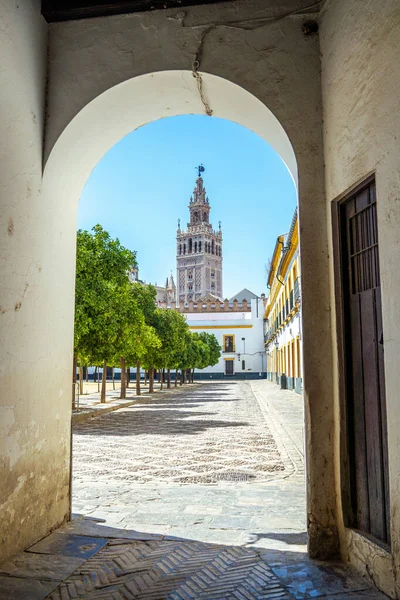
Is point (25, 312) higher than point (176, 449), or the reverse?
point (25, 312)

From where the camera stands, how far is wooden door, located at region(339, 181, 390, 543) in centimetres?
323

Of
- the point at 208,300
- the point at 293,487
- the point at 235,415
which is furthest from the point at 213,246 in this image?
the point at 293,487

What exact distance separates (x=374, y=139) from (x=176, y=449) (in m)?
6.86

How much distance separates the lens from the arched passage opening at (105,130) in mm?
4277

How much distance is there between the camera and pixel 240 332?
5666 centimetres

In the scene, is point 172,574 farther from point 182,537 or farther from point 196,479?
point 196,479

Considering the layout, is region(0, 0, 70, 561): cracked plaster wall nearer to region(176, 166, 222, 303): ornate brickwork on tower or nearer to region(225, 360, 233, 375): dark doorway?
region(225, 360, 233, 375): dark doorway

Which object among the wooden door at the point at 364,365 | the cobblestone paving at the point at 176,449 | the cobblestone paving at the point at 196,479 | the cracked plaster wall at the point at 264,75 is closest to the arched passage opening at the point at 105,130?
the cracked plaster wall at the point at 264,75

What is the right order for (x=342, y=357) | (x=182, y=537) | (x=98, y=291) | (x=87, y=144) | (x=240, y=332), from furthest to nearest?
(x=240, y=332) < (x=98, y=291) < (x=87, y=144) < (x=182, y=537) < (x=342, y=357)

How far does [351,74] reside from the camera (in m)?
3.53

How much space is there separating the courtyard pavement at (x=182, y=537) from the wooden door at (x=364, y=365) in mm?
458

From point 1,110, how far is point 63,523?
3213mm

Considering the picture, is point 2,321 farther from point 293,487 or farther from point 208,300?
point 208,300

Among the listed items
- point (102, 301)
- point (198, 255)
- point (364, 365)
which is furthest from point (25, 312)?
point (198, 255)
